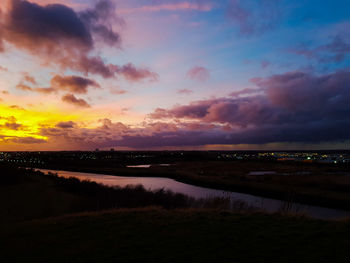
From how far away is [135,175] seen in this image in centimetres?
6881

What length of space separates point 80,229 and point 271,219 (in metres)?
9.03

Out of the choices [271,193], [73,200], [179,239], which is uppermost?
[179,239]

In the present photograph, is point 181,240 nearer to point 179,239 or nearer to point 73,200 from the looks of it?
point 179,239

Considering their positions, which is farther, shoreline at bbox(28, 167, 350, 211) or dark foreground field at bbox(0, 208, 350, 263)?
shoreline at bbox(28, 167, 350, 211)

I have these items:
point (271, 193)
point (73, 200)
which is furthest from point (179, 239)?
point (271, 193)

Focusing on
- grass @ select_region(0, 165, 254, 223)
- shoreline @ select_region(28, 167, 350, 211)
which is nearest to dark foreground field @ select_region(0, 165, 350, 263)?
grass @ select_region(0, 165, 254, 223)

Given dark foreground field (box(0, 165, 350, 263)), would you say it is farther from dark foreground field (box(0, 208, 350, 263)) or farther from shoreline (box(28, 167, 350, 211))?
shoreline (box(28, 167, 350, 211))

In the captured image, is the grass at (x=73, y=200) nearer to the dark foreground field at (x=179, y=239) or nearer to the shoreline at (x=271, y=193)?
the dark foreground field at (x=179, y=239)

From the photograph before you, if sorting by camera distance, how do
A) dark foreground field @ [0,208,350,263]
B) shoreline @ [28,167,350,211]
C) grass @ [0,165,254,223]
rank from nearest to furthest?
1. dark foreground field @ [0,208,350,263]
2. grass @ [0,165,254,223]
3. shoreline @ [28,167,350,211]

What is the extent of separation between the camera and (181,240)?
31.4 feet

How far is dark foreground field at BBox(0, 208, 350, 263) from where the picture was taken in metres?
7.92

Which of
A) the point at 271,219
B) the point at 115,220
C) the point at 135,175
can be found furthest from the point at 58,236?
the point at 135,175

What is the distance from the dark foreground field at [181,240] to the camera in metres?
7.92

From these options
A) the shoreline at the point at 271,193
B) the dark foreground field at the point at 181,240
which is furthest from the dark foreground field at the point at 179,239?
the shoreline at the point at 271,193
